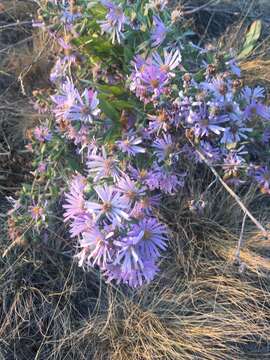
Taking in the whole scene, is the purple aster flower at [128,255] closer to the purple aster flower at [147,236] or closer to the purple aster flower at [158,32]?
the purple aster flower at [147,236]

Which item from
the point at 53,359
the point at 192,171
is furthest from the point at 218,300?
the point at 53,359

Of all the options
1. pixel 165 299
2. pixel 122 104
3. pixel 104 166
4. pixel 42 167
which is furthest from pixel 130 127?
pixel 165 299

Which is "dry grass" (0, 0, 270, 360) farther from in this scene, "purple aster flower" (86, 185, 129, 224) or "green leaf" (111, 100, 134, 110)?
"purple aster flower" (86, 185, 129, 224)

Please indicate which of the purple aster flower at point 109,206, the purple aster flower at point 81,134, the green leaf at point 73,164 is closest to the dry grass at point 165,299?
the green leaf at point 73,164

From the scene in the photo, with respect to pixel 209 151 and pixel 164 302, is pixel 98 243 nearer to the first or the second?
pixel 209 151

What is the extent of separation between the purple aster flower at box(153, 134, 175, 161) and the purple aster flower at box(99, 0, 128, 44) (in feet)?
0.87

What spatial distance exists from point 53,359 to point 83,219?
55 centimetres

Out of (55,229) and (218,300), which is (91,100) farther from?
(218,300)

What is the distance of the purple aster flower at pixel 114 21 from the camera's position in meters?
1.33

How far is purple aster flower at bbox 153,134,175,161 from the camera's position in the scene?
1.34 m

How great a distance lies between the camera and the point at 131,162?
1397mm

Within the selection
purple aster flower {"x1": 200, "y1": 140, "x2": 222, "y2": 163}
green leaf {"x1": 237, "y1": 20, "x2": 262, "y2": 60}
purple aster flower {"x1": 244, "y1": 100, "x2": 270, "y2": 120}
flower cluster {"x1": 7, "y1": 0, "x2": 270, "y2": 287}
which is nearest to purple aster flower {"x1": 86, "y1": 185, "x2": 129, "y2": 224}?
flower cluster {"x1": 7, "y1": 0, "x2": 270, "y2": 287}

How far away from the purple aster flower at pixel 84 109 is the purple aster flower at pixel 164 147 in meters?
0.18

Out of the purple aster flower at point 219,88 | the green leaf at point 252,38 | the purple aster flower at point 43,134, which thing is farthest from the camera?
the green leaf at point 252,38
